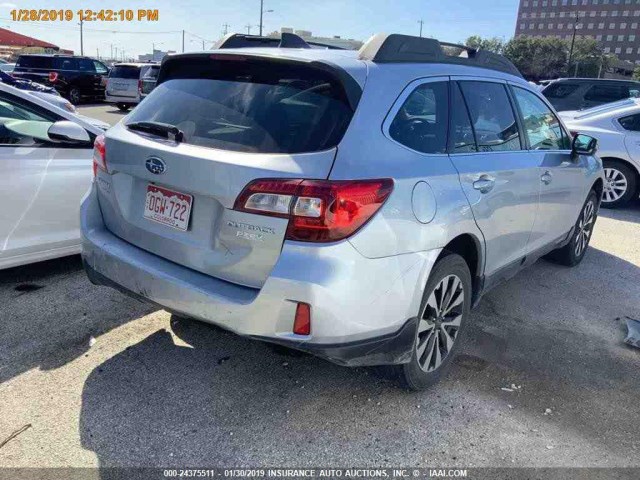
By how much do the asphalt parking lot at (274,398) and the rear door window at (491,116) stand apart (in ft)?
4.23

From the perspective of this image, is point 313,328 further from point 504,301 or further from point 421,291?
point 504,301

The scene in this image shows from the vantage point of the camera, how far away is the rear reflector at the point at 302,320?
2.27 metres

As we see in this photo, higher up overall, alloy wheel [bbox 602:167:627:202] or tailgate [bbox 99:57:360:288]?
tailgate [bbox 99:57:360:288]

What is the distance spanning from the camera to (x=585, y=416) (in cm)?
294

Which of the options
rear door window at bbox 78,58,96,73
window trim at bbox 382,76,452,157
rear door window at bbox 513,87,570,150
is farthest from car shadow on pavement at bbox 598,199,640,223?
rear door window at bbox 78,58,96,73

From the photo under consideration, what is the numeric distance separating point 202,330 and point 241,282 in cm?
125

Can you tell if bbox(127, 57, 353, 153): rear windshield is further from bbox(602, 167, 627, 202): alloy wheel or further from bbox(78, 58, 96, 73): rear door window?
bbox(78, 58, 96, 73): rear door window

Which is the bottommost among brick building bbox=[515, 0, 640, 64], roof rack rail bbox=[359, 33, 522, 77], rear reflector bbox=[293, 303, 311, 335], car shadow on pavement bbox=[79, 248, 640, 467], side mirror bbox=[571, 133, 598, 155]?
car shadow on pavement bbox=[79, 248, 640, 467]

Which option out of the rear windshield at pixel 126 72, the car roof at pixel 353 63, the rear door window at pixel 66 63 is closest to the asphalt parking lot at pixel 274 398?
the car roof at pixel 353 63

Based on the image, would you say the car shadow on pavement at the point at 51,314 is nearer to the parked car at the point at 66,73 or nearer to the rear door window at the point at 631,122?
the rear door window at the point at 631,122

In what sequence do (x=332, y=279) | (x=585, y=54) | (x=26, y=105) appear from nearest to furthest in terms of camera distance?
(x=332, y=279) → (x=26, y=105) → (x=585, y=54)

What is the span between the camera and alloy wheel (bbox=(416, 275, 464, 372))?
114 inches

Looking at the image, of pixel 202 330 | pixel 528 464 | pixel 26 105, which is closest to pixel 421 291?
pixel 528 464

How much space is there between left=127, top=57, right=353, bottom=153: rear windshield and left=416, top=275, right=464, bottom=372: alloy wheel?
3.40ft
